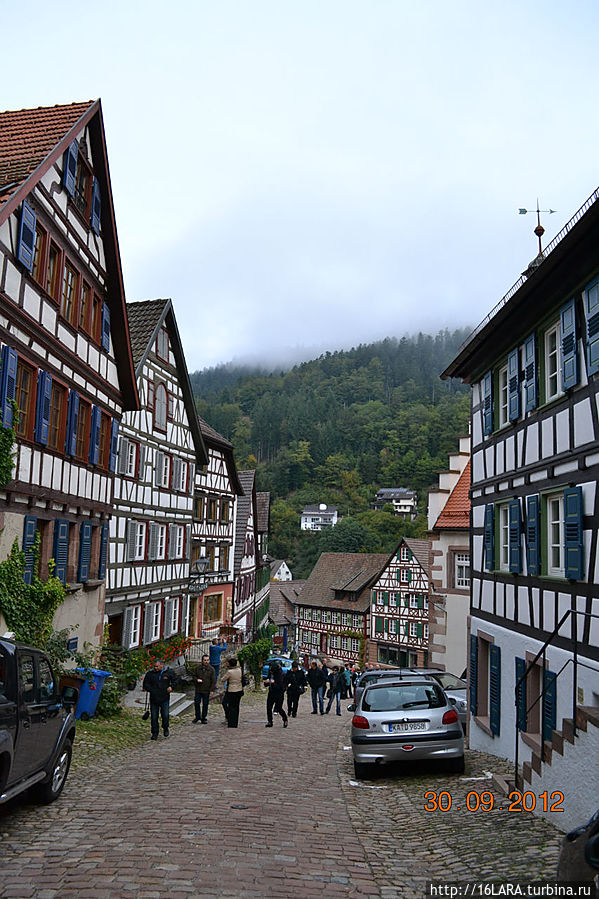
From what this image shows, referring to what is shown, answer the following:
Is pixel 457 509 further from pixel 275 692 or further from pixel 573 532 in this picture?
pixel 573 532

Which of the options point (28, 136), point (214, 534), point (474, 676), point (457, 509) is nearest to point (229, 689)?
point (474, 676)

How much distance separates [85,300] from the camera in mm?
18219

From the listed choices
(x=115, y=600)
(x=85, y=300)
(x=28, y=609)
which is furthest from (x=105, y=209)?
(x=115, y=600)

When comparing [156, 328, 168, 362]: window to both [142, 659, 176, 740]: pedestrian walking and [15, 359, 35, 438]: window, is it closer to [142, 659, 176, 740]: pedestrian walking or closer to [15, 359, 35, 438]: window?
[15, 359, 35, 438]: window

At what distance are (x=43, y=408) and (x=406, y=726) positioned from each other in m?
9.05

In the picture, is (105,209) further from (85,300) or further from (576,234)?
(576,234)

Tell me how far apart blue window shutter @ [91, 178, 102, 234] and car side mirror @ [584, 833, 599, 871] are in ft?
55.8

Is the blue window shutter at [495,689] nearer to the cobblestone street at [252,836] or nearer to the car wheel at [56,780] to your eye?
the cobblestone street at [252,836]

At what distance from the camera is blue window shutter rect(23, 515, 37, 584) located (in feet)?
47.6

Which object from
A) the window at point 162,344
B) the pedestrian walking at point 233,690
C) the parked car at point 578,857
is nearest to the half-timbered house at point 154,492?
the window at point 162,344

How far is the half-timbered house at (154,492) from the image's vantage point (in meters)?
24.3

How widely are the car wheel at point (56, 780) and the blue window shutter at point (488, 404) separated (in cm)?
1000

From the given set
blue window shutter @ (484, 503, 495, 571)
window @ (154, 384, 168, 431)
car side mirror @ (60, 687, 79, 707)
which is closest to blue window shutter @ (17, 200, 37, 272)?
car side mirror @ (60, 687, 79, 707)

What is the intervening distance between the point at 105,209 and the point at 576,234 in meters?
12.5
